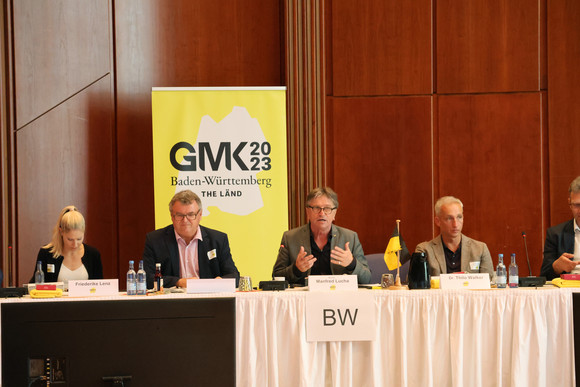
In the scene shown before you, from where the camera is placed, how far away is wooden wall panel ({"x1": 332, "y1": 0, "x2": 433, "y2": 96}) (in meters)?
5.44

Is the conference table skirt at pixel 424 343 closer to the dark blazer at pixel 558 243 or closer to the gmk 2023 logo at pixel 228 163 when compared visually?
the dark blazer at pixel 558 243

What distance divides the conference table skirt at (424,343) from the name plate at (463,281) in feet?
0.36

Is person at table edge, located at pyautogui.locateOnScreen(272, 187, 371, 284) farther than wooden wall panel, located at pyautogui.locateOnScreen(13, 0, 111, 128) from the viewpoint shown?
No

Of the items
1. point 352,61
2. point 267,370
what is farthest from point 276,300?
point 352,61

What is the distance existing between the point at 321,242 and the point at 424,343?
1159 millimetres

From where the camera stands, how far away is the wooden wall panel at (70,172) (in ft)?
17.4

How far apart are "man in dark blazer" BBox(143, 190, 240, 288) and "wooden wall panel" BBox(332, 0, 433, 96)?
209 centimetres

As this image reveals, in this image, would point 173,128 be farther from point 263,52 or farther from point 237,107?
point 263,52

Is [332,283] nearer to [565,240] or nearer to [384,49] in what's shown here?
[565,240]

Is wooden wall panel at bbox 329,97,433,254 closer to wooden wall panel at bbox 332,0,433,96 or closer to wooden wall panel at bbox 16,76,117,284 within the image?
wooden wall panel at bbox 332,0,433,96

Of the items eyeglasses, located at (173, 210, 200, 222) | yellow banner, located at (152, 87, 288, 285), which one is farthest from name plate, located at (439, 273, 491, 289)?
yellow banner, located at (152, 87, 288, 285)

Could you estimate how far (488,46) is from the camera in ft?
17.8

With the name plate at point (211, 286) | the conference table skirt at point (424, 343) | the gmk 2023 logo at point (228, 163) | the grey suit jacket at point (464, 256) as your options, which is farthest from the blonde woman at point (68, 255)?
the grey suit jacket at point (464, 256)

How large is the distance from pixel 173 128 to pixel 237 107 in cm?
52
